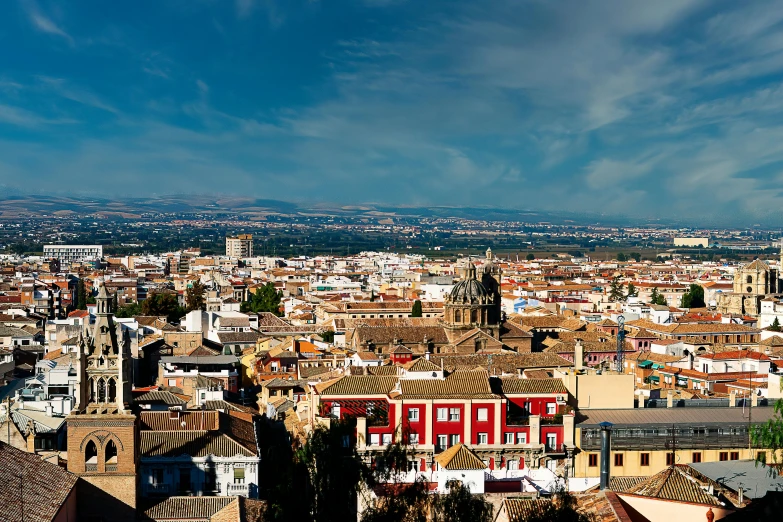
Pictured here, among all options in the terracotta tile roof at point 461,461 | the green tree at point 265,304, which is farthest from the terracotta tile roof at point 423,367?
the green tree at point 265,304

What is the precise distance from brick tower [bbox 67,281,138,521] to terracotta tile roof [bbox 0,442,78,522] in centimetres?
59

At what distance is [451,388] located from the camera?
26.6 m

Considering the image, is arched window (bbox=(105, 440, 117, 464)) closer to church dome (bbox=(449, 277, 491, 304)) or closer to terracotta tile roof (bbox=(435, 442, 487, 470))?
terracotta tile roof (bbox=(435, 442, 487, 470))

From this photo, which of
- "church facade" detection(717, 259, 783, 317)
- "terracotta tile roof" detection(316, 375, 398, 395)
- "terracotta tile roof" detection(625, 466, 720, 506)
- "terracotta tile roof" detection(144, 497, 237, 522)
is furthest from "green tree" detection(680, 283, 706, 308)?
"terracotta tile roof" detection(625, 466, 720, 506)

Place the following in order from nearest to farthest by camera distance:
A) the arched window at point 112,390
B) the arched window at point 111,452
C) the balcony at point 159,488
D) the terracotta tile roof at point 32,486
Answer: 1. the terracotta tile roof at point 32,486
2. the arched window at point 111,452
3. the arched window at point 112,390
4. the balcony at point 159,488

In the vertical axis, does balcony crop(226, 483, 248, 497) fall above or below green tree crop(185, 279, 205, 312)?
below

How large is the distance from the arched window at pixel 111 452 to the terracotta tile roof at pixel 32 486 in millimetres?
899

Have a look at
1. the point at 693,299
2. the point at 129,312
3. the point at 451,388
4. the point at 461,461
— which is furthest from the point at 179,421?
the point at 693,299

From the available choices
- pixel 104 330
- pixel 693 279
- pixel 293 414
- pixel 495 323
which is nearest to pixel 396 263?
pixel 693 279

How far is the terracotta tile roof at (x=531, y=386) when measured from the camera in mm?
27163

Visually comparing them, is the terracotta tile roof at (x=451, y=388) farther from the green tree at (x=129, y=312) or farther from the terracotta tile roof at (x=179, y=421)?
the green tree at (x=129, y=312)

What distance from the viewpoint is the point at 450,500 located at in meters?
16.1

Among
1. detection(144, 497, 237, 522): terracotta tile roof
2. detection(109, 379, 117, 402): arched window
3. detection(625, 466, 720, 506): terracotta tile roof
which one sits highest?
detection(109, 379, 117, 402): arched window

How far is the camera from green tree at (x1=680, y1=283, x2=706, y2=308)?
92.0 meters
